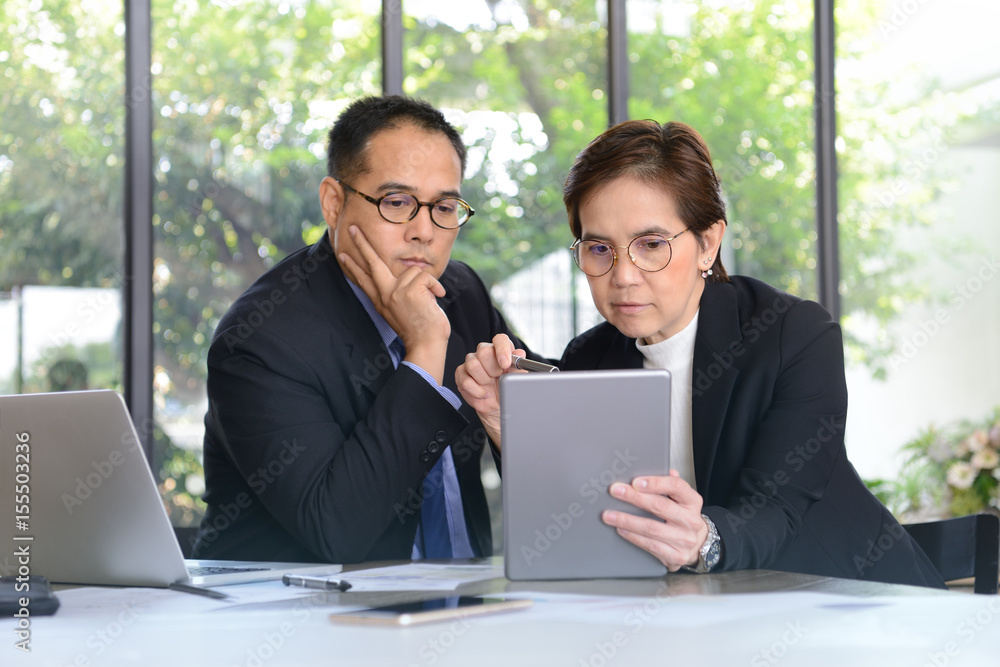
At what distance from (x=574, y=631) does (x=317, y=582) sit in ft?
1.59

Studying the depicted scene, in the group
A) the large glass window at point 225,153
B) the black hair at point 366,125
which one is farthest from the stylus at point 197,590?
the large glass window at point 225,153

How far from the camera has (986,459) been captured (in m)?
3.12

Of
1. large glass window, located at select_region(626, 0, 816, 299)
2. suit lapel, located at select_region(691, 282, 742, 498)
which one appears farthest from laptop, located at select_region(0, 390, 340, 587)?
large glass window, located at select_region(626, 0, 816, 299)

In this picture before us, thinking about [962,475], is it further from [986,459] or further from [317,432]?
[317,432]

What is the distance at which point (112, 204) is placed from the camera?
3373mm

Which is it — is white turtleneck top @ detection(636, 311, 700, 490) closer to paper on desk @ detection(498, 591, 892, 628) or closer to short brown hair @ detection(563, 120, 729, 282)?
short brown hair @ detection(563, 120, 729, 282)

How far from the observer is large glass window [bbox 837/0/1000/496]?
4082 millimetres

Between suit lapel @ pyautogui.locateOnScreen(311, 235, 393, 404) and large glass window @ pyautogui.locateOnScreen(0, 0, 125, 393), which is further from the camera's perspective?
large glass window @ pyautogui.locateOnScreen(0, 0, 125, 393)

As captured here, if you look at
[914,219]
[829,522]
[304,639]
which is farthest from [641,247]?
[914,219]

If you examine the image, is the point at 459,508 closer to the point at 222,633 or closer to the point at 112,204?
the point at 222,633

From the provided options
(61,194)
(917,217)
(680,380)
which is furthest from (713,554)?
(917,217)

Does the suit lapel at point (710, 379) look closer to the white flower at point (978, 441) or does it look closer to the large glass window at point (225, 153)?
the white flower at point (978, 441)

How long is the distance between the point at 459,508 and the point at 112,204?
211 cm

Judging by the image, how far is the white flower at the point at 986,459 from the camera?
10.2ft
